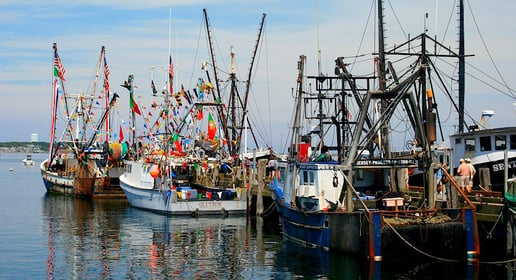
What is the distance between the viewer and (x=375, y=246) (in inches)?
1030

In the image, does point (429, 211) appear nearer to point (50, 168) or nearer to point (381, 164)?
point (381, 164)

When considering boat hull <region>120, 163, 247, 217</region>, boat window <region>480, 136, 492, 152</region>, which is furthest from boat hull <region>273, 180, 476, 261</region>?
boat hull <region>120, 163, 247, 217</region>

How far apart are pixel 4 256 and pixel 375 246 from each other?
51.5 feet

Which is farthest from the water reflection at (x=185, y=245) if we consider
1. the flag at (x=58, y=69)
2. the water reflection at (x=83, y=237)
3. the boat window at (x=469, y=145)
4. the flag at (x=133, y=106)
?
A: the flag at (x=58, y=69)

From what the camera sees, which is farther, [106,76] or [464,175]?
[106,76]

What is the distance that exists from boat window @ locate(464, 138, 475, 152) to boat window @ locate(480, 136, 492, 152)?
72 cm

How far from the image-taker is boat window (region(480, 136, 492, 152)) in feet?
122

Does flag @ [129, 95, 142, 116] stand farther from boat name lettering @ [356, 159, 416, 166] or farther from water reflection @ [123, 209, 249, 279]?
boat name lettering @ [356, 159, 416, 166]

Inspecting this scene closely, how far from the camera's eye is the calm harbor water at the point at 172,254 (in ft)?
85.8

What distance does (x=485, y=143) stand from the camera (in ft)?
123

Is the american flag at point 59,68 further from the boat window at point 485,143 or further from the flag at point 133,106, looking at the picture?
the boat window at point 485,143

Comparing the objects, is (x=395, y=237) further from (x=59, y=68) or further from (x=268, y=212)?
(x=59, y=68)

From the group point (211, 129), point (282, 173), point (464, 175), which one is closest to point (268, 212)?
point (282, 173)

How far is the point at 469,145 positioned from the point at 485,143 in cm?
123
